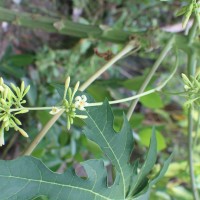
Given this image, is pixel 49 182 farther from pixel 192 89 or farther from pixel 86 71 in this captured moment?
pixel 86 71

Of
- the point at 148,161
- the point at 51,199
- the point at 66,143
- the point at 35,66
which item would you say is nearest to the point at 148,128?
the point at 66,143

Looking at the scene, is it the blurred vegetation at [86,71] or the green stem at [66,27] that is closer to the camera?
the green stem at [66,27]

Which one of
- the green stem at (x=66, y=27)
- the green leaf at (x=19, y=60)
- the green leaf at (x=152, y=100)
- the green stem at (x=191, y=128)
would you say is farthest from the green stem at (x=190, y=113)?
the green leaf at (x=19, y=60)

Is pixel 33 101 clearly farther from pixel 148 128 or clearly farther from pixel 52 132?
pixel 148 128

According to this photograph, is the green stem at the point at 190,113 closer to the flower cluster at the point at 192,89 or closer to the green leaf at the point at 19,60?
the flower cluster at the point at 192,89

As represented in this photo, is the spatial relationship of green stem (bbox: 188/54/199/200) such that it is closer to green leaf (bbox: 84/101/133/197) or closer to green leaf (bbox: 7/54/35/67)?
green leaf (bbox: 84/101/133/197)

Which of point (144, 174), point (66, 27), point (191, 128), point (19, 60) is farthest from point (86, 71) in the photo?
point (144, 174)
